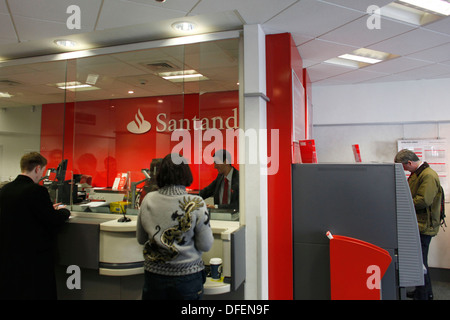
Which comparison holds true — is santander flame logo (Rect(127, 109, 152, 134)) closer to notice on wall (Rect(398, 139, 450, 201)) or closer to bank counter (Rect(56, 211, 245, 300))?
bank counter (Rect(56, 211, 245, 300))

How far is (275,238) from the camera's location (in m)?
2.50

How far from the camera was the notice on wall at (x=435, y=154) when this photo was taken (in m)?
4.07

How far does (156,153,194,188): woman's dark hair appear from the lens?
5.75 feet

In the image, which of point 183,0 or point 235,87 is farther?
point 235,87

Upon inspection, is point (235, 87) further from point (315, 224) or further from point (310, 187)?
point (315, 224)

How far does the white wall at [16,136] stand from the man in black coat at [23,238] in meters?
2.65

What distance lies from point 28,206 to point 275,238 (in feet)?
6.61

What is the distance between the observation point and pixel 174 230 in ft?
5.50

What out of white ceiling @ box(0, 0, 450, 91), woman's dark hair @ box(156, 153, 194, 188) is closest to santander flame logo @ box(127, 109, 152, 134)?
white ceiling @ box(0, 0, 450, 91)

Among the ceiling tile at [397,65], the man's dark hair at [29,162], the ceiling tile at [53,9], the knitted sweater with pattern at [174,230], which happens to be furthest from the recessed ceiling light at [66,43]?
the ceiling tile at [397,65]

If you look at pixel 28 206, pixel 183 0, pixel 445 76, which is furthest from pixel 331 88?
pixel 28 206

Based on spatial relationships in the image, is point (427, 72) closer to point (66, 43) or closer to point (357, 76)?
point (357, 76)

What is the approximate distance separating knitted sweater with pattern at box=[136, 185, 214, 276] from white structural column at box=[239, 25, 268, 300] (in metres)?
0.71

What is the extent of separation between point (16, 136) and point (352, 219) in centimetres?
517
